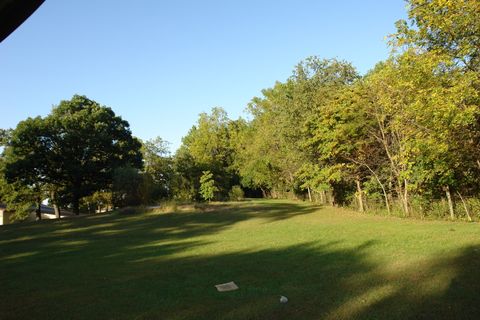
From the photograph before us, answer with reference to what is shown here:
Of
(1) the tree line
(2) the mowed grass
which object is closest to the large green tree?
(1) the tree line

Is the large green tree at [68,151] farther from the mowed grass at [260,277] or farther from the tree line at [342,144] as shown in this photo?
the mowed grass at [260,277]

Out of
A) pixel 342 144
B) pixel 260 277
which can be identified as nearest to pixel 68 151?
pixel 342 144

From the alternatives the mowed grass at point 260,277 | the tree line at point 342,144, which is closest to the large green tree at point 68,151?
the tree line at point 342,144

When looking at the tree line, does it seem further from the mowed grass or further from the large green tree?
the mowed grass

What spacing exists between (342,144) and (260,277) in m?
14.7

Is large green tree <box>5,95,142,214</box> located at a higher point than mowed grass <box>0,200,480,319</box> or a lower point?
higher

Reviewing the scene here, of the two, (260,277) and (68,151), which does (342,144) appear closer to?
(260,277)

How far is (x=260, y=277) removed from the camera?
6918mm

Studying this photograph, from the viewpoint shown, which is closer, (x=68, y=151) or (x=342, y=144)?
(x=342, y=144)

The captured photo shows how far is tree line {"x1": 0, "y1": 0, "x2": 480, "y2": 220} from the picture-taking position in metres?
10.9

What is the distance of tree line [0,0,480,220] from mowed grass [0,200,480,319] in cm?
362

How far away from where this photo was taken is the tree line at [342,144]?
1091 cm

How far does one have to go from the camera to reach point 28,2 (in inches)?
58.3

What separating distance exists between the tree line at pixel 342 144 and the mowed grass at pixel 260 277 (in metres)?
3.62
